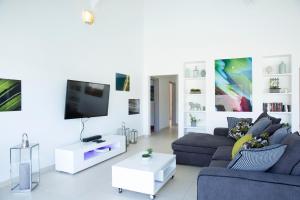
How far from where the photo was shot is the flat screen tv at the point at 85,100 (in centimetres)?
374

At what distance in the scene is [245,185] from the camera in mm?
1660

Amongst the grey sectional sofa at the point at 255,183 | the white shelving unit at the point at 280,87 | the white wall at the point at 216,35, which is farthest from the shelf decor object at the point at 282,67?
the grey sectional sofa at the point at 255,183

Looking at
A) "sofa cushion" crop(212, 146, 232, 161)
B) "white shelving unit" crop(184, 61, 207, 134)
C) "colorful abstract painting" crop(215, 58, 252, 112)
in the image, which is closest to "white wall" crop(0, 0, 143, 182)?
"white shelving unit" crop(184, 61, 207, 134)

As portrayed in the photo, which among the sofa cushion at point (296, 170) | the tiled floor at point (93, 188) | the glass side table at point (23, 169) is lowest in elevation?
the tiled floor at point (93, 188)

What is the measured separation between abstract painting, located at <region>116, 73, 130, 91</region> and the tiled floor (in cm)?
241

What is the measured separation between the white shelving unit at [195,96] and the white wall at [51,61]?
218 cm

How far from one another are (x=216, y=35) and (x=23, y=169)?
5.48 metres

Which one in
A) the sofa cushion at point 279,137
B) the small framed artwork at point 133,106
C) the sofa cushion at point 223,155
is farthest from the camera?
the small framed artwork at point 133,106

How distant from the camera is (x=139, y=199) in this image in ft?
8.32

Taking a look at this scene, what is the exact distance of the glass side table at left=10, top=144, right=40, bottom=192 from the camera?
2.77m

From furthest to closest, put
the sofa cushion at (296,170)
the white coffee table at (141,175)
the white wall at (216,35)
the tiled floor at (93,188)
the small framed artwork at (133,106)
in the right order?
the small framed artwork at (133,106) < the white wall at (216,35) < the tiled floor at (93,188) < the white coffee table at (141,175) < the sofa cushion at (296,170)

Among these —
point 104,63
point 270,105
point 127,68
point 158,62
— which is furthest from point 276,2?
point 104,63

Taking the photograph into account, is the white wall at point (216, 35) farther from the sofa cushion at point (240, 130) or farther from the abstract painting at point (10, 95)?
the abstract painting at point (10, 95)

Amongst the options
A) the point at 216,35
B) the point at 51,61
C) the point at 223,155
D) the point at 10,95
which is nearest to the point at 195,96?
the point at 216,35
